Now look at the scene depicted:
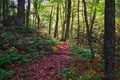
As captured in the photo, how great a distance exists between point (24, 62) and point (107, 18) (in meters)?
7.02

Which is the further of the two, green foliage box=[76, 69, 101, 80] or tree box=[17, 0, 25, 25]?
tree box=[17, 0, 25, 25]

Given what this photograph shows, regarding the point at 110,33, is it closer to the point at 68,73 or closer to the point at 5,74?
the point at 68,73

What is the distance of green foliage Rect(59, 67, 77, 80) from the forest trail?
393 millimetres

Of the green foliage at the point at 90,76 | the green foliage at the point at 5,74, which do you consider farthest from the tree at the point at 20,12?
the green foliage at the point at 90,76

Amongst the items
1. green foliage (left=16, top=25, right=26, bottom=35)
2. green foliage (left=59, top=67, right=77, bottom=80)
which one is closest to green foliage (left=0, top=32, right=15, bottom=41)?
green foliage (left=16, top=25, right=26, bottom=35)

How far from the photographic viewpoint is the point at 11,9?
30438mm

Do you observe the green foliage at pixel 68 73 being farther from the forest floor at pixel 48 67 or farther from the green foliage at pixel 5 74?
the green foliage at pixel 5 74

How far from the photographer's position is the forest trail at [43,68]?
41.5ft

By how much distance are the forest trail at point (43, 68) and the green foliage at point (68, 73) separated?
39 centimetres

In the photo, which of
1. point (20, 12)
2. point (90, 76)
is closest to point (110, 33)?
point (90, 76)

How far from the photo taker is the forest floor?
12664mm

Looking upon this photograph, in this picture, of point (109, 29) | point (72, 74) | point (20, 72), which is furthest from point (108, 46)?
point (20, 72)

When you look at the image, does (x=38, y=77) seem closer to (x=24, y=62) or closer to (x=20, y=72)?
(x=20, y=72)

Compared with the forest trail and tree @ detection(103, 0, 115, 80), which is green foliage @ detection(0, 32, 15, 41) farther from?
tree @ detection(103, 0, 115, 80)
